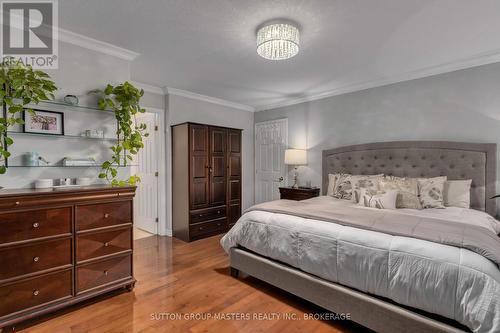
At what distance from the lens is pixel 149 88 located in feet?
12.8

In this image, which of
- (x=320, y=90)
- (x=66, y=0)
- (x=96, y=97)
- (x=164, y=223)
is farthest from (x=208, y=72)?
(x=164, y=223)

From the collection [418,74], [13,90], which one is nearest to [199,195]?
[13,90]

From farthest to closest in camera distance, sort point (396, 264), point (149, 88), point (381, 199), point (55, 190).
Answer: point (149, 88), point (381, 199), point (55, 190), point (396, 264)

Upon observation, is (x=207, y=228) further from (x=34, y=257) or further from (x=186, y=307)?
(x=34, y=257)

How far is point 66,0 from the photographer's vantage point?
1909 mm

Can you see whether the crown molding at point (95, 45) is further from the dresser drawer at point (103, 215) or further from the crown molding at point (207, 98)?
the dresser drawer at point (103, 215)

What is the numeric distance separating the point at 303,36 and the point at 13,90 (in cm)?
257

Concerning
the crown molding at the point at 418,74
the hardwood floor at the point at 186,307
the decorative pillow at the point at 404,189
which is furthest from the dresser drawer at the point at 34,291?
the crown molding at the point at 418,74

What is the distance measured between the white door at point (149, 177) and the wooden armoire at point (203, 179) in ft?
1.07

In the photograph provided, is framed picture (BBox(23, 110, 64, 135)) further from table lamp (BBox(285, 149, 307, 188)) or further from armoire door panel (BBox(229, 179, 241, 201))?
table lamp (BBox(285, 149, 307, 188))

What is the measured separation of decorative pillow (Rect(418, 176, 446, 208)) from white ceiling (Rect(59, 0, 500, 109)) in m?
1.47

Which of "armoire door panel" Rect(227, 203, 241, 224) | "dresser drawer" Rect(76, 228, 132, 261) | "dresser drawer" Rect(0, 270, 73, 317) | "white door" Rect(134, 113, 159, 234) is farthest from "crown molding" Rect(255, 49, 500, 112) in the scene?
"dresser drawer" Rect(0, 270, 73, 317)

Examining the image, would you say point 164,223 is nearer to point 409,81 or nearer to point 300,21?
point 300,21

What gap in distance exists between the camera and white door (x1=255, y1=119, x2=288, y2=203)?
4.97 meters
